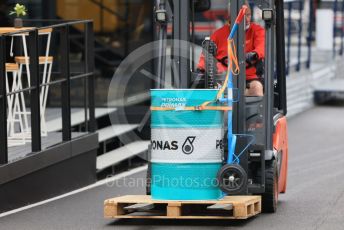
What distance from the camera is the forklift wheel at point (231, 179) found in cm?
1073

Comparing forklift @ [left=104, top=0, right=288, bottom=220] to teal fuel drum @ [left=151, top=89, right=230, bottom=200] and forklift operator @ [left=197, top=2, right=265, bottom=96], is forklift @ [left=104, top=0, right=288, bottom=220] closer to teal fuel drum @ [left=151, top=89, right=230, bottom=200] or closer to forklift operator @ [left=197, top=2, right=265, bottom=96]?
teal fuel drum @ [left=151, top=89, right=230, bottom=200]

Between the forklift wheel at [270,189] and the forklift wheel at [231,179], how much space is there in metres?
0.89

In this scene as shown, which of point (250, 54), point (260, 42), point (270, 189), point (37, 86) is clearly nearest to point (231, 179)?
point (270, 189)

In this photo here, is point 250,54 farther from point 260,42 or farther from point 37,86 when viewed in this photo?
point 37,86

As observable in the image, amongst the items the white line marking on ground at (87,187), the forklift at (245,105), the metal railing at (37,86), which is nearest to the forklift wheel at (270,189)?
the forklift at (245,105)

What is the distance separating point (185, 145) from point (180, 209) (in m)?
0.63

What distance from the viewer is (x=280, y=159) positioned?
12609 millimetres

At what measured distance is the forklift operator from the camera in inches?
468

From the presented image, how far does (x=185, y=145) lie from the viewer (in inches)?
420

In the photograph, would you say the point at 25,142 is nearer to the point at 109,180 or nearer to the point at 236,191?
the point at 109,180

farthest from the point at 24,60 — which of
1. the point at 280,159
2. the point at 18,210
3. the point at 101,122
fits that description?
the point at 101,122

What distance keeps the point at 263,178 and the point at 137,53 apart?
9138mm

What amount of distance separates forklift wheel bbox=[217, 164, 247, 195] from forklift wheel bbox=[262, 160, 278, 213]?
89 cm

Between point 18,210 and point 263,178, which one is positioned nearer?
point 263,178
